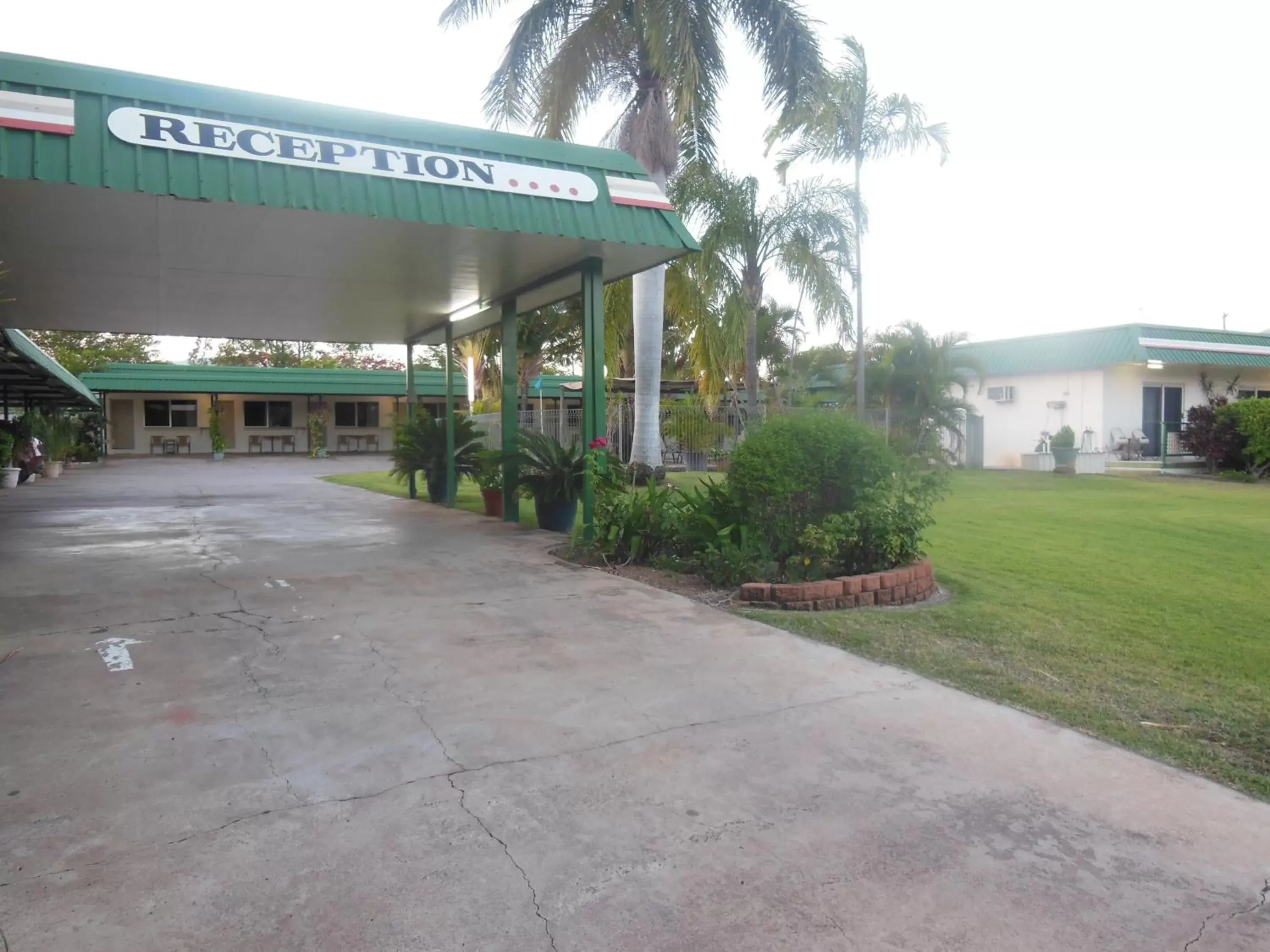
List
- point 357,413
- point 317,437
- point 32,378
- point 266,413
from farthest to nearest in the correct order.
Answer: point 357,413 < point 266,413 < point 317,437 < point 32,378

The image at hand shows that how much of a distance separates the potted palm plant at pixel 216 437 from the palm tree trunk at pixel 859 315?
24.1 m

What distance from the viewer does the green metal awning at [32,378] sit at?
1329 cm

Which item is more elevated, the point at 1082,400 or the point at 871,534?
the point at 1082,400

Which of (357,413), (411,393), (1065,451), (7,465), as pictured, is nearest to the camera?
(411,393)

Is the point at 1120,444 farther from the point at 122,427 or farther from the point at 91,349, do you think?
the point at 91,349

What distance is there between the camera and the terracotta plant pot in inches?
487

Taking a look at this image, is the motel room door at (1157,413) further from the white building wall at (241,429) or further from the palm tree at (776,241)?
the white building wall at (241,429)

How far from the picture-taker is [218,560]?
8445 millimetres

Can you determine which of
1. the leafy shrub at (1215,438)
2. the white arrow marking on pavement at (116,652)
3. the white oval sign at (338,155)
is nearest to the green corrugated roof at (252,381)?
the leafy shrub at (1215,438)

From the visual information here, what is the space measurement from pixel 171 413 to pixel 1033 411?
31.9m

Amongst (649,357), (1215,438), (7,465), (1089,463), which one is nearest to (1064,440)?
(1089,463)

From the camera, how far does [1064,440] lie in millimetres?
20000

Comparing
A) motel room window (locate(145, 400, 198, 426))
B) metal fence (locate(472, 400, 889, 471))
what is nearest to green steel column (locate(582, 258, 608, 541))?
metal fence (locate(472, 400, 889, 471))

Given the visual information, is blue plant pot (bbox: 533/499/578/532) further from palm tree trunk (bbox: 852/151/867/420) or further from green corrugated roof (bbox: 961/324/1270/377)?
green corrugated roof (bbox: 961/324/1270/377)
